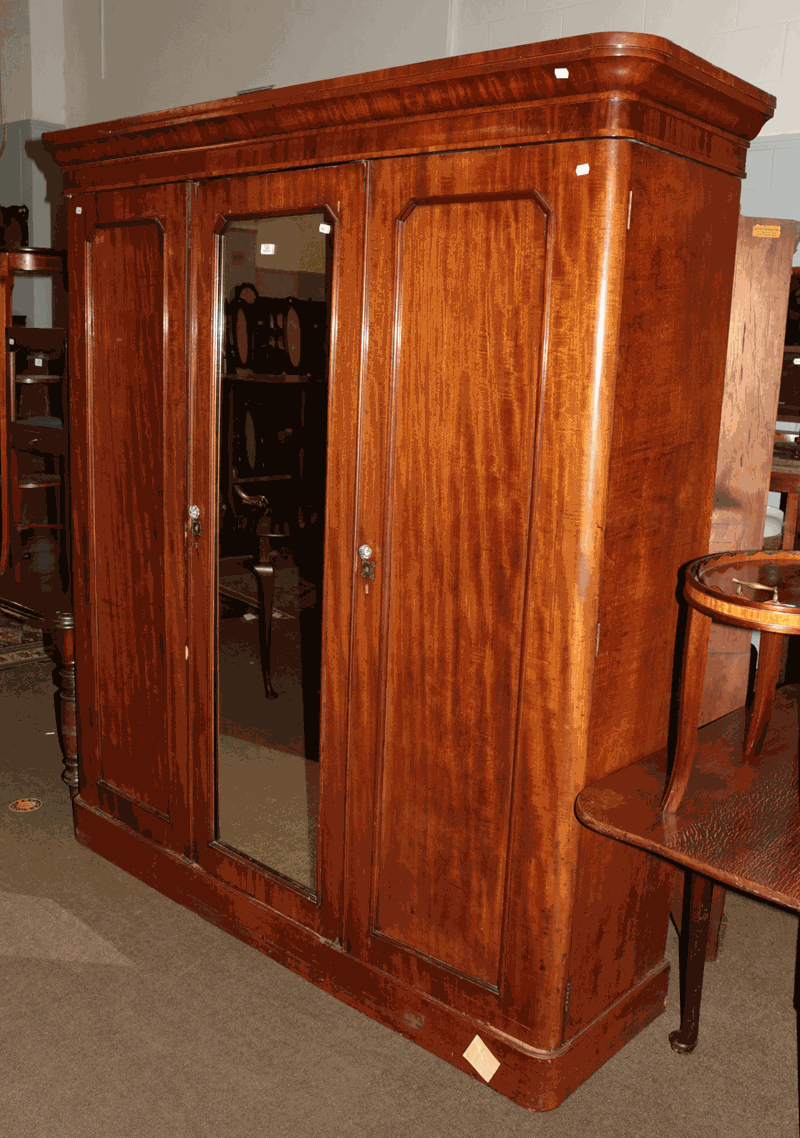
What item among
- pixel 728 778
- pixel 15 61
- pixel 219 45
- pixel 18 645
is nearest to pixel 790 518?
pixel 728 778

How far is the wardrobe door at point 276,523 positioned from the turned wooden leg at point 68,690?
608mm

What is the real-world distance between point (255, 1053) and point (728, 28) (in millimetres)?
3883

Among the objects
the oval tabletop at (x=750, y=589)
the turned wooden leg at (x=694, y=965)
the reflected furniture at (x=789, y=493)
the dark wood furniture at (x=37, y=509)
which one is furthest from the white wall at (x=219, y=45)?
the turned wooden leg at (x=694, y=965)

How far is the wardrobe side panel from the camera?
5.31 feet

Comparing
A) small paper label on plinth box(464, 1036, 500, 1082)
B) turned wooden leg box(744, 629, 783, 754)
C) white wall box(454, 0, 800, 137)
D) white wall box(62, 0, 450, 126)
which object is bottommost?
small paper label on plinth box(464, 1036, 500, 1082)

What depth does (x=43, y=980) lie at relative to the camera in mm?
2199

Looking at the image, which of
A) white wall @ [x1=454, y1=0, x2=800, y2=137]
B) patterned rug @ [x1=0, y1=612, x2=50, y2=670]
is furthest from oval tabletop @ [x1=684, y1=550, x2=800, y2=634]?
patterned rug @ [x1=0, y1=612, x2=50, y2=670]

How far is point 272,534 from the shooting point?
2156 millimetres

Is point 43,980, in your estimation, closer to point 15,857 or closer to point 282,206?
point 15,857

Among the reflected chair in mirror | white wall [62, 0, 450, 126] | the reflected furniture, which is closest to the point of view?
the reflected chair in mirror

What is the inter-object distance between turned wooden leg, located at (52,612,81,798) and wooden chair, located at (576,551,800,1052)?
168 cm

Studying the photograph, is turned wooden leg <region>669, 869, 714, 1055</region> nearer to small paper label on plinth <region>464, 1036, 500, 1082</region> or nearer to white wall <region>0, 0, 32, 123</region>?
small paper label on plinth <region>464, 1036, 500, 1082</region>

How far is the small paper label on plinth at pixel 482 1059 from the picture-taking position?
1.88 metres

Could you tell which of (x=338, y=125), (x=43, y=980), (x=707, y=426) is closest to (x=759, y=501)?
(x=707, y=426)
